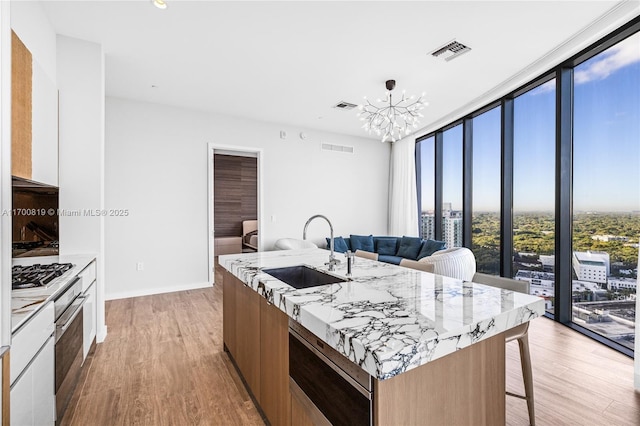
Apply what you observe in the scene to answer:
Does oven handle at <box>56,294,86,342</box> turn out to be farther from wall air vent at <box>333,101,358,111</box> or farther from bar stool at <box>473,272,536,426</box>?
wall air vent at <box>333,101,358,111</box>

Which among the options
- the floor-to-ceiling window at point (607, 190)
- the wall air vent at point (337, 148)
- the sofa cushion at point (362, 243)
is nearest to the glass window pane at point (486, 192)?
the floor-to-ceiling window at point (607, 190)

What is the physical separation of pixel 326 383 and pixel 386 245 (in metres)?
4.99

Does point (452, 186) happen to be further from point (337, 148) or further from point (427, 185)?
point (337, 148)

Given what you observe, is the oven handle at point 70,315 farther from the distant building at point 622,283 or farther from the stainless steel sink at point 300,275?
the distant building at point 622,283

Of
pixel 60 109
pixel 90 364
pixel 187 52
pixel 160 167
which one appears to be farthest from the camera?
pixel 160 167

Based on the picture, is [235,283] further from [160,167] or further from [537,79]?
[537,79]

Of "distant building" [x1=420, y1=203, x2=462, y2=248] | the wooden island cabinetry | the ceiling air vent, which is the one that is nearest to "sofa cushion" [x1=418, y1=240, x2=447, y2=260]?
"distant building" [x1=420, y1=203, x2=462, y2=248]

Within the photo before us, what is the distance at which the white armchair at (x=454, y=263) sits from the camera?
151 inches

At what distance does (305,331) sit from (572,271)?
3.33 metres

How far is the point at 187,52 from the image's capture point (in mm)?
3090

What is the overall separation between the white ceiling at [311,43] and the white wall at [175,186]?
53 cm

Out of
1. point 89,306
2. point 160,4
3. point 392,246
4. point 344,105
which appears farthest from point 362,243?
point 160,4

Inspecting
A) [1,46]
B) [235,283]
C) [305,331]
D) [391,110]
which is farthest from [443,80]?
[1,46]

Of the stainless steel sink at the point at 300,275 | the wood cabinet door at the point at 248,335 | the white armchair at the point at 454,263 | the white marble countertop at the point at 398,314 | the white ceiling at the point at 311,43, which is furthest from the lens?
the white armchair at the point at 454,263
